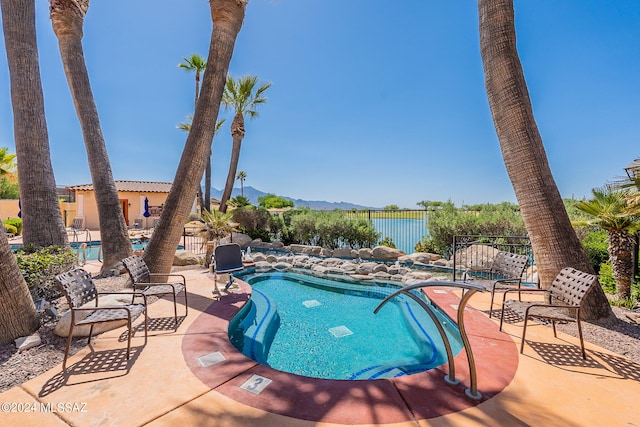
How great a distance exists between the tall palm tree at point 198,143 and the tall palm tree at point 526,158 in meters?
5.08

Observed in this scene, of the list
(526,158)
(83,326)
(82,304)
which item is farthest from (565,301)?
(83,326)

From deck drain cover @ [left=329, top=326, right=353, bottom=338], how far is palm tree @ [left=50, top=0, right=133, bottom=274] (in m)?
5.48

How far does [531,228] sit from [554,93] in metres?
9.15

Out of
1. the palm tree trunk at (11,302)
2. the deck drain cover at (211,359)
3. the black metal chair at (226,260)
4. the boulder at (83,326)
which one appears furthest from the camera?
the black metal chair at (226,260)

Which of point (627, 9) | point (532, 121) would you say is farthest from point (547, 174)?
point (627, 9)

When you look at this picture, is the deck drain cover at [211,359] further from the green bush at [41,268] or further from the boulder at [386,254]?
the boulder at [386,254]

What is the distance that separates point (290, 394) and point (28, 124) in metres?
7.50

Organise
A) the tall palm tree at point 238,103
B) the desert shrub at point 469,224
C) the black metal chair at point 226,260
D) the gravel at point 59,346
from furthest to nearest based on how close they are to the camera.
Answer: the tall palm tree at point 238,103, the desert shrub at point 469,224, the black metal chair at point 226,260, the gravel at point 59,346

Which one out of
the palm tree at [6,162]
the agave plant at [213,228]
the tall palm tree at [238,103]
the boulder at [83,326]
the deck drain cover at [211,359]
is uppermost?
the tall palm tree at [238,103]

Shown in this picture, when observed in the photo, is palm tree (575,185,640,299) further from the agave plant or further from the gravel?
the agave plant

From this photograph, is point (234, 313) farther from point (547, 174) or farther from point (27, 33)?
point (27, 33)

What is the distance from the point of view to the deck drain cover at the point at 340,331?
463cm

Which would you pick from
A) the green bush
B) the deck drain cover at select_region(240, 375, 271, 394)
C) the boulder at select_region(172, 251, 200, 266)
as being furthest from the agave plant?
the deck drain cover at select_region(240, 375, 271, 394)

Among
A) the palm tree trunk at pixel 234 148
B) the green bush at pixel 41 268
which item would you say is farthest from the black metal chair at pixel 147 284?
the palm tree trunk at pixel 234 148
